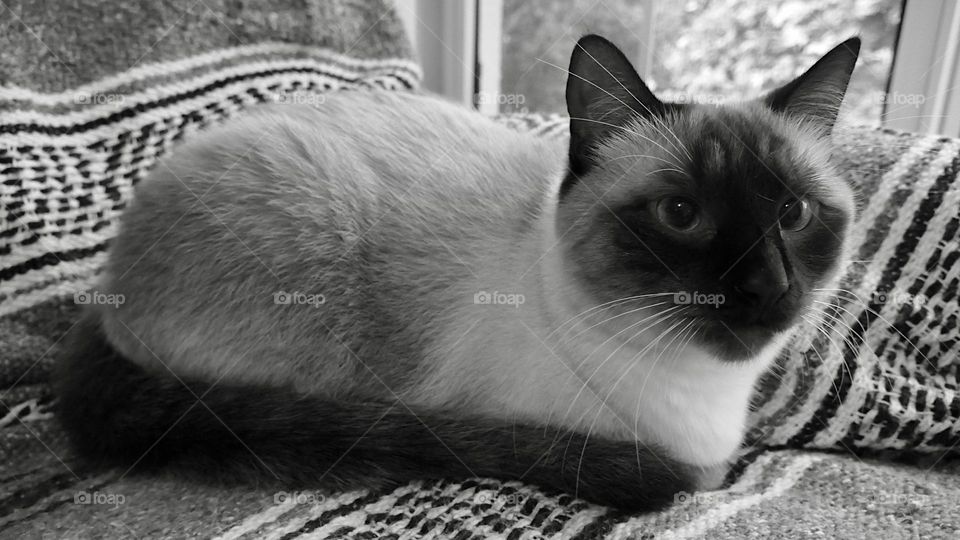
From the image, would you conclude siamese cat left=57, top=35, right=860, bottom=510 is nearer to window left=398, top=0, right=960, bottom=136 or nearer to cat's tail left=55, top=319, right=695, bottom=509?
cat's tail left=55, top=319, right=695, bottom=509

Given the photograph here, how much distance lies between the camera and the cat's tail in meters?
1.03

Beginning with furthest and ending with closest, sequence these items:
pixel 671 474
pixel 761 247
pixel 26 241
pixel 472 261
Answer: pixel 26 241
pixel 472 261
pixel 671 474
pixel 761 247

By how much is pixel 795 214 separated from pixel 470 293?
51 centimetres

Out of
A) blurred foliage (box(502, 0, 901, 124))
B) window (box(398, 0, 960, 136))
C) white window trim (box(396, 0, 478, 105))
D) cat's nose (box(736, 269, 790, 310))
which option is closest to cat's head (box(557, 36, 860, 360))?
cat's nose (box(736, 269, 790, 310))

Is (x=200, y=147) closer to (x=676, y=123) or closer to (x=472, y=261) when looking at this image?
(x=472, y=261)

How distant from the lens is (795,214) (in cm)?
99

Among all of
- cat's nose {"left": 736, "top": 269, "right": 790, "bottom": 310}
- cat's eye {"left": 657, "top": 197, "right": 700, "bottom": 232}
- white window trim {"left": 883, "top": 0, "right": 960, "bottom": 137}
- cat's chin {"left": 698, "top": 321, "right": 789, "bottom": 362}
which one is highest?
white window trim {"left": 883, "top": 0, "right": 960, "bottom": 137}

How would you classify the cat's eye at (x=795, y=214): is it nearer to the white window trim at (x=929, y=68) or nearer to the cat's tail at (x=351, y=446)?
the cat's tail at (x=351, y=446)

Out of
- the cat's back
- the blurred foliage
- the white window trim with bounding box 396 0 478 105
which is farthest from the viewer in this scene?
the white window trim with bounding box 396 0 478 105

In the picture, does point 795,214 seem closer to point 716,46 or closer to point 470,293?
point 470,293

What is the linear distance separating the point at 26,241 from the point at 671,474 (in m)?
1.20

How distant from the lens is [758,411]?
137 centimetres

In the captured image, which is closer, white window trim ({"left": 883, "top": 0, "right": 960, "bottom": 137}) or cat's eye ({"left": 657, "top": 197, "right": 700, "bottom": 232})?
cat's eye ({"left": 657, "top": 197, "right": 700, "bottom": 232})

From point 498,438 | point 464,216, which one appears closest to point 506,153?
point 464,216
